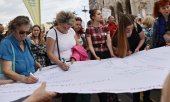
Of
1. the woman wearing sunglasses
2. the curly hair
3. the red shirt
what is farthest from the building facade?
the curly hair

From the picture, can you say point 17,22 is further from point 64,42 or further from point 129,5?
point 129,5

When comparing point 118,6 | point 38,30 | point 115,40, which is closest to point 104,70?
point 115,40

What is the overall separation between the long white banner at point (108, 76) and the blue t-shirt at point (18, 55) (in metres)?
0.24

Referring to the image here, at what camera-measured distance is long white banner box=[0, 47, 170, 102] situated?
4129 mm

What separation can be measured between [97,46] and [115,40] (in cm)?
54

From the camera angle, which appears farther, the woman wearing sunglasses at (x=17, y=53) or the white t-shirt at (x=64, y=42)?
the white t-shirt at (x=64, y=42)

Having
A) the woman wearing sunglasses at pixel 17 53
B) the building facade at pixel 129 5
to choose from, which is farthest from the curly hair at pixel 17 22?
the building facade at pixel 129 5

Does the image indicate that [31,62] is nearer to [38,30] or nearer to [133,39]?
[133,39]

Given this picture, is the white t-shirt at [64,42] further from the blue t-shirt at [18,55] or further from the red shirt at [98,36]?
the red shirt at [98,36]

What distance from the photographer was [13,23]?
436cm

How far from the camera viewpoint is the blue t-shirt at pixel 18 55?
445cm

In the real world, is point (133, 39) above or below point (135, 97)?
above

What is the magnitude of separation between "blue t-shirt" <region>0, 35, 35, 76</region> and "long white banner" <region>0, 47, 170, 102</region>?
24 cm

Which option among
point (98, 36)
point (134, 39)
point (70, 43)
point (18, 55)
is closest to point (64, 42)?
point (70, 43)
